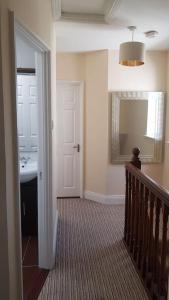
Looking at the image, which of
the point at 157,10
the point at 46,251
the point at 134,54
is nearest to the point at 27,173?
the point at 46,251

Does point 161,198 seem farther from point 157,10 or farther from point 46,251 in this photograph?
point 157,10

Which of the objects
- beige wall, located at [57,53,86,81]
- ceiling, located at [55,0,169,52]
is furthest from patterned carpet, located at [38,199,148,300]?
ceiling, located at [55,0,169,52]

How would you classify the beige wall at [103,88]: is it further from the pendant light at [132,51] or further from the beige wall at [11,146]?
the beige wall at [11,146]

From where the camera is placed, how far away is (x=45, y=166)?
243cm

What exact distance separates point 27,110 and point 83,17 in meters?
1.40

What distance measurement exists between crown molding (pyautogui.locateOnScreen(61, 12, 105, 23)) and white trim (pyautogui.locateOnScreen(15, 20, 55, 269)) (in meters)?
0.81

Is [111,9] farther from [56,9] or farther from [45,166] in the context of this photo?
[45,166]

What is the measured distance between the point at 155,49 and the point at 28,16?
2954 millimetres

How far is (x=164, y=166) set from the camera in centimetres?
446

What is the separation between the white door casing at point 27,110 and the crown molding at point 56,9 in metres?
0.93

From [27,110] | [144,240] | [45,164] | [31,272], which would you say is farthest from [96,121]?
[31,272]

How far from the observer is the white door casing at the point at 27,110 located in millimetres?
3551

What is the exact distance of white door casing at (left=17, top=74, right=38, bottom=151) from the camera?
3551mm

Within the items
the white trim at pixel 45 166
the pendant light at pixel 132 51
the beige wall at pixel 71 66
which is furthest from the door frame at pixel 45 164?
the beige wall at pixel 71 66
